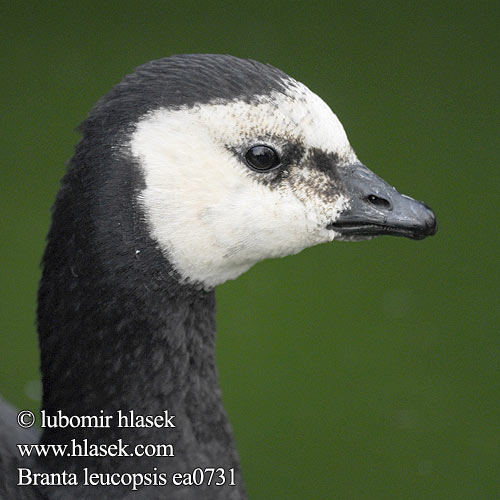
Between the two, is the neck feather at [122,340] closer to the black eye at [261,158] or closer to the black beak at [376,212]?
the black eye at [261,158]

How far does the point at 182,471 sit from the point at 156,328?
0.33 metres

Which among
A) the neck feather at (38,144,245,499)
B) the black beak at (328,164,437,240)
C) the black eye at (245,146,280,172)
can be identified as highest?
the black eye at (245,146,280,172)

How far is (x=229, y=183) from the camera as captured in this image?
1.70 metres

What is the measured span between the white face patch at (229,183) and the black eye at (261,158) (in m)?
0.01

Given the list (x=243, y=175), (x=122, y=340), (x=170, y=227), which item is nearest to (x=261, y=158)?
(x=243, y=175)

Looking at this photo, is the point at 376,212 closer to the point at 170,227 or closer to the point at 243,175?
the point at 243,175

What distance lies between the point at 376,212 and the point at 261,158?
0.91ft

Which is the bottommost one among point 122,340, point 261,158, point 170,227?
point 122,340

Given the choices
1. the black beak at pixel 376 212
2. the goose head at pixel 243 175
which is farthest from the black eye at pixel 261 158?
the black beak at pixel 376 212

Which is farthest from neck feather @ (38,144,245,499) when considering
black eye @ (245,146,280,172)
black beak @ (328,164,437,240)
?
black beak @ (328,164,437,240)

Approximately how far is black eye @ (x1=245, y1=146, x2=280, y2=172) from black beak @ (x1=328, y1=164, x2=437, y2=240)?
16 centimetres

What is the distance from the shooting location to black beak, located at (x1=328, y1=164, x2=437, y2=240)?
1.79 metres

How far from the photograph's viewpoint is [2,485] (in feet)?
5.98

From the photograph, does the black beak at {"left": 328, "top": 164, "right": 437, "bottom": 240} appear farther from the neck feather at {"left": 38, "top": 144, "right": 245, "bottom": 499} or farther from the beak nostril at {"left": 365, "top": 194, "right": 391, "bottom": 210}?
the neck feather at {"left": 38, "top": 144, "right": 245, "bottom": 499}
